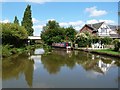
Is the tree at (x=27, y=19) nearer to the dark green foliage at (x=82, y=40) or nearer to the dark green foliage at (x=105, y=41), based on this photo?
the dark green foliage at (x=82, y=40)

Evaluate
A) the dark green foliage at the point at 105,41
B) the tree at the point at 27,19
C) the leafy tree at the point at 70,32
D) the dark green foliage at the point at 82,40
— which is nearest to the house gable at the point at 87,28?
the leafy tree at the point at 70,32

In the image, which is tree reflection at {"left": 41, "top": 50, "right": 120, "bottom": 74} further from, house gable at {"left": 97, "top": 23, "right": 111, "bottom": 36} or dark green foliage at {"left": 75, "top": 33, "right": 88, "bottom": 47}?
house gable at {"left": 97, "top": 23, "right": 111, "bottom": 36}

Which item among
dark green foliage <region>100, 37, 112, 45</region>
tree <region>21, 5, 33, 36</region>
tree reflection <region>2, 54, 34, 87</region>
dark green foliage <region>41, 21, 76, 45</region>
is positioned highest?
tree <region>21, 5, 33, 36</region>

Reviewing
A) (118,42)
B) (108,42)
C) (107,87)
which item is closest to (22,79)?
(107,87)

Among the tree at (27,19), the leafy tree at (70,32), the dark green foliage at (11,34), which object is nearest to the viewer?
the dark green foliage at (11,34)

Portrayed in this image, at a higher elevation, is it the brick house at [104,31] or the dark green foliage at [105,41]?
the brick house at [104,31]

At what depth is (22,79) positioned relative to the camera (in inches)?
501

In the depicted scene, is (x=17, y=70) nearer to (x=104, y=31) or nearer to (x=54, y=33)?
(x=104, y=31)

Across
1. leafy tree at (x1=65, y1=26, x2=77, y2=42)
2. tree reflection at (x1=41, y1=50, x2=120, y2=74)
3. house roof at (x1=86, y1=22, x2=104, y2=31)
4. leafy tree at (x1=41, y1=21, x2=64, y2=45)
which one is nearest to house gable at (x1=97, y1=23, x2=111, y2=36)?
house roof at (x1=86, y1=22, x2=104, y2=31)

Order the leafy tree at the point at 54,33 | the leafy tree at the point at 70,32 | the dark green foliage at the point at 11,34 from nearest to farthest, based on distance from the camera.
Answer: the dark green foliage at the point at 11,34, the leafy tree at the point at 70,32, the leafy tree at the point at 54,33

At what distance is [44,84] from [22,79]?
6.44 ft

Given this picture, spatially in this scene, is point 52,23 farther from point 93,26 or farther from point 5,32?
point 5,32

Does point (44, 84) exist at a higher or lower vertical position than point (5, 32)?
lower

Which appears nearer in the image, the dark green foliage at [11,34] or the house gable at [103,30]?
the dark green foliage at [11,34]
